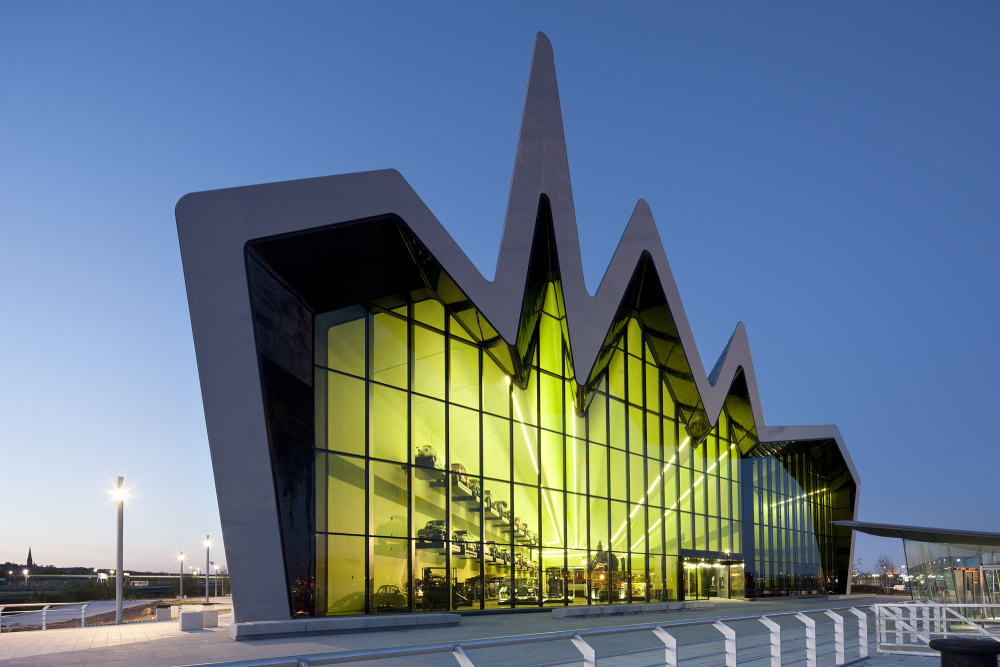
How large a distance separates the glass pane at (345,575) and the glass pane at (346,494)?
12.2 inches

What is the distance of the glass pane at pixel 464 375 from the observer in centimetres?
2297

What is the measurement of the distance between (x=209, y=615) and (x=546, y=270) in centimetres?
1426

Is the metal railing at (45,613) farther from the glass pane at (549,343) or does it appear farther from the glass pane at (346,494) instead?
the glass pane at (549,343)

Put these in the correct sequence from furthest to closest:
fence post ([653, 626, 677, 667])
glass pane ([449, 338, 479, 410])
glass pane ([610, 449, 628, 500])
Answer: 1. glass pane ([610, 449, 628, 500])
2. glass pane ([449, 338, 479, 410])
3. fence post ([653, 626, 677, 667])

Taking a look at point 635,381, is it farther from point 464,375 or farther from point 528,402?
point 464,375

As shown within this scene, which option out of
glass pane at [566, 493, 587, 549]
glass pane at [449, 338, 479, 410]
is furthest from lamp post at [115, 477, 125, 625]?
glass pane at [566, 493, 587, 549]

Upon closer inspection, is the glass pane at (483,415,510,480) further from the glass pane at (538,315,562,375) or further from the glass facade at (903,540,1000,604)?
the glass facade at (903,540,1000,604)

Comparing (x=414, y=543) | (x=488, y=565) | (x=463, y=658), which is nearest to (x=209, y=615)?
(x=414, y=543)

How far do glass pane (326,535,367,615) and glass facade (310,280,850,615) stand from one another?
0.04 meters

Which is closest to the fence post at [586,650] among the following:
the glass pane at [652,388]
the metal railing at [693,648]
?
the metal railing at [693,648]

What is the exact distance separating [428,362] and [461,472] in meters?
3.47

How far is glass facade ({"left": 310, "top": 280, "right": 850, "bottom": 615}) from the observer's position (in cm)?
1922

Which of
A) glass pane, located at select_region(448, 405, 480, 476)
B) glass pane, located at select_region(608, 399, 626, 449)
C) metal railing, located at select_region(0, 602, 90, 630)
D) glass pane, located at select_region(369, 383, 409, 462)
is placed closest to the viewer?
glass pane, located at select_region(369, 383, 409, 462)

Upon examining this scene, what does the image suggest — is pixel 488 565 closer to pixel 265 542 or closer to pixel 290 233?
pixel 265 542
